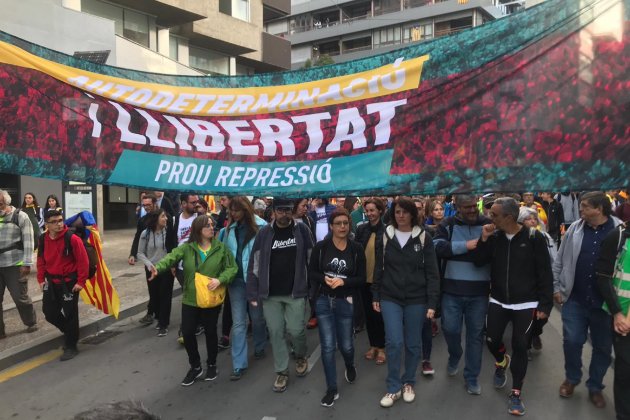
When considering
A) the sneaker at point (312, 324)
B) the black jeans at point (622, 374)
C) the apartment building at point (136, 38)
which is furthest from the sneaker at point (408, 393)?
the apartment building at point (136, 38)

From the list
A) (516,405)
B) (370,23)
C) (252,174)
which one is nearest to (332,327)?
(516,405)

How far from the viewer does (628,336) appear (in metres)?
3.52

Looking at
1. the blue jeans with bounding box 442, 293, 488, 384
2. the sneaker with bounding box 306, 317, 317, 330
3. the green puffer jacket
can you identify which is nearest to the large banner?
the green puffer jacket

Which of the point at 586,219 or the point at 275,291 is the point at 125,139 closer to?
the point at 275,291

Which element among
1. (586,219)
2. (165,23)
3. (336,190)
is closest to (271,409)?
(336,190)

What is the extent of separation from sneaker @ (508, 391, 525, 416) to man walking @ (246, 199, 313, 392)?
6.56 ft

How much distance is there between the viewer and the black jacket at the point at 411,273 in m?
4.09

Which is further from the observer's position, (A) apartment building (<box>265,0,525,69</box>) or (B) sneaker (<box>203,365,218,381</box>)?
(A) apartment building (<box>265,0,525,69</box>)

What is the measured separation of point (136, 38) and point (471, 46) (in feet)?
65.4

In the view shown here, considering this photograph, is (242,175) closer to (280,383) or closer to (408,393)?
(280,383)

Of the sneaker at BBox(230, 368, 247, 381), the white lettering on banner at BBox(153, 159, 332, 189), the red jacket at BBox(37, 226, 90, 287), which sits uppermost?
the white lettering on banner at BBox(153, 159, 332, 189)

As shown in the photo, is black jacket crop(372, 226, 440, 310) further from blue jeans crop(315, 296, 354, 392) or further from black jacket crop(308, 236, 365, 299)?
blue jeans crop(315, 296, 354, 392)

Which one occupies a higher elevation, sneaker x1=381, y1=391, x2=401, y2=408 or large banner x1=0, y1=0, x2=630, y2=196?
large banner x1=0, y1=0, x2=630, y2=196

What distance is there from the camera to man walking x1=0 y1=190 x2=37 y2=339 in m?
5.71
